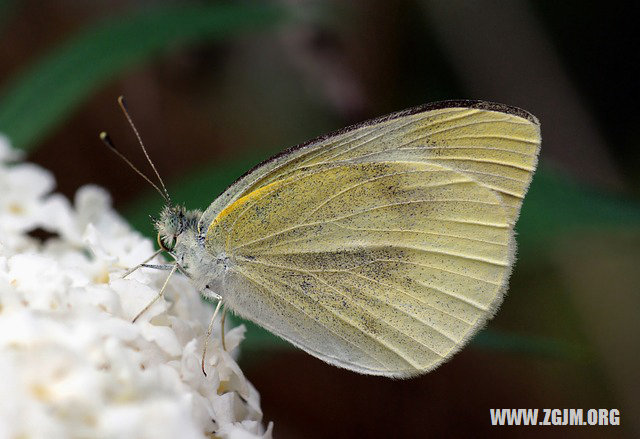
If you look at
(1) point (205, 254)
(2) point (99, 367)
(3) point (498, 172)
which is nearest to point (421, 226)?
(3) point (498, 172)

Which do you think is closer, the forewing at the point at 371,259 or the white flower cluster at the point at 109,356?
the white flower cluster at the point at 109,356

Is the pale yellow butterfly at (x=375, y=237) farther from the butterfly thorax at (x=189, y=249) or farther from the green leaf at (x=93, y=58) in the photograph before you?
the green leaf at (x=93, y=58)

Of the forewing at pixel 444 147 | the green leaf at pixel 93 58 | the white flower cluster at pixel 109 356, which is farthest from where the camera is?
the green leaf at pixel 93 58

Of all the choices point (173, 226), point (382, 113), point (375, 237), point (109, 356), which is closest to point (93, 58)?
point (173, 226)

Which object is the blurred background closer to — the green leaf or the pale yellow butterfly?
the green leaf

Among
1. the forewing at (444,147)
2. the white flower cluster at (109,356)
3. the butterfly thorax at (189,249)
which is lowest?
the white flower cluster at (109,356)

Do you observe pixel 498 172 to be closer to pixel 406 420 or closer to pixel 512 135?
pixel 512 135

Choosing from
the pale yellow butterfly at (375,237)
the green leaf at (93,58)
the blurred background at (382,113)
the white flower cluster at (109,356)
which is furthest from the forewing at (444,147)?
the green leaf at (93,58)

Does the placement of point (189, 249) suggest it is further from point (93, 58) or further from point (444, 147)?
point (93, 58)

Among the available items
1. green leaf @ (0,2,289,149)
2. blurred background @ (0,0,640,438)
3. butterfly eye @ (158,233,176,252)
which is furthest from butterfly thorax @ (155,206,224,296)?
green leaf @ (0,2,289,149)
